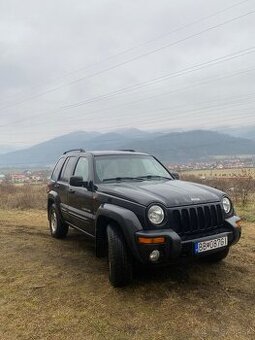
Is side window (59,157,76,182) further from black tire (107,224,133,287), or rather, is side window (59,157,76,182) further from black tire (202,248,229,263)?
black tire (202,248,229,263)

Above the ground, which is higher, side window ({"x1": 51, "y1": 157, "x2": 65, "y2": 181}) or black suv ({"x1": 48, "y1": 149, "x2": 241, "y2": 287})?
side window ({"x1": 51, "y1": 157, "x2": 65, "y2": 181})

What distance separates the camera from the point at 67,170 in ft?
24.1

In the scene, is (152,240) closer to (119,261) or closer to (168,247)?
(168,247)

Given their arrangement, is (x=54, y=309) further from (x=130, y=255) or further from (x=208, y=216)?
(x=208, y=216)


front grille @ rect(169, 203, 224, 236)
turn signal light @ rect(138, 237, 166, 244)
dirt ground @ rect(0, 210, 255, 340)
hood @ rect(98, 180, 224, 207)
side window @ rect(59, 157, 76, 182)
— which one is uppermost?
side window @ rect(59, 157, 76, 182)

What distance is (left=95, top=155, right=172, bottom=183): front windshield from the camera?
599 centimetres


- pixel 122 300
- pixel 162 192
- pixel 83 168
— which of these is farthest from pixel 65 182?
pixel 122 300

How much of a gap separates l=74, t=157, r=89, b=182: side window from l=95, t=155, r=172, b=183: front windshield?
0.24 m

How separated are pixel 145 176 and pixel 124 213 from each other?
1534 millimetres

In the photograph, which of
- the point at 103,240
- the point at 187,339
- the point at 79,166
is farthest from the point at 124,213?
the point at 79,166

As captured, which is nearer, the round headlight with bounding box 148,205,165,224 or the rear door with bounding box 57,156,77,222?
the round headlight with bounding box 148,205,165,224

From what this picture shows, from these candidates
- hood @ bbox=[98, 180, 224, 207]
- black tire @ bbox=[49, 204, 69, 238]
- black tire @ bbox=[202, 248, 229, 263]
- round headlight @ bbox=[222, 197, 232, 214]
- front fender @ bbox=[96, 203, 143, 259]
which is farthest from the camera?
black tire @ bbox=[49, 204, 69, 238]

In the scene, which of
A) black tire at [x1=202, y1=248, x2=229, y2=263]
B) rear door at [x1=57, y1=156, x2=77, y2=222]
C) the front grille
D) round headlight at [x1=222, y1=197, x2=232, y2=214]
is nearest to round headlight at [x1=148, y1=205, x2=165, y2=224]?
the front grille

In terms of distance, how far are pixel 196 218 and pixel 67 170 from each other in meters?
3.37
